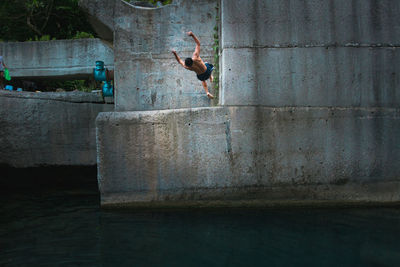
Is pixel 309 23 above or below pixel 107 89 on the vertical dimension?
above

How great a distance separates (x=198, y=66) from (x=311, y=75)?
1.84m

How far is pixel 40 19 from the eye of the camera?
1612cm

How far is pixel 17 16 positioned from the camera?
15.6m

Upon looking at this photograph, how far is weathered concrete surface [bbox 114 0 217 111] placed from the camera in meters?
6.21

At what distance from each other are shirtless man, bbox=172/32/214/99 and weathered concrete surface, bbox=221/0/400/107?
1.40 feet

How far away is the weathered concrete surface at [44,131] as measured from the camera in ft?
27.6

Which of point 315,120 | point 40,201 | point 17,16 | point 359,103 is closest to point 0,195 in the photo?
point 40,201

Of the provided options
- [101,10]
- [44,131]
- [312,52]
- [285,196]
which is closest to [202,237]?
[285,196]

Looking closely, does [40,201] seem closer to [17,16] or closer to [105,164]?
[105,164]

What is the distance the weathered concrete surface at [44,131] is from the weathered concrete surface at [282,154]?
12.9 ft

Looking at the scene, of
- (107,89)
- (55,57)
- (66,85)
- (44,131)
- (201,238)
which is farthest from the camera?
(66,85)

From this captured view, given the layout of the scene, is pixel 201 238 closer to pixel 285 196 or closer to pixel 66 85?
pixel 285 196

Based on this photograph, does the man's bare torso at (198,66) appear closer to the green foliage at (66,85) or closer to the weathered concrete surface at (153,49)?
the weathered concrete surface at (153,49)

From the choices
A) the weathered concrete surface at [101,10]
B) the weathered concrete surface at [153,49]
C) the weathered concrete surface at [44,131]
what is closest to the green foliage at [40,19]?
the weathered concrete surface at [44,131]
